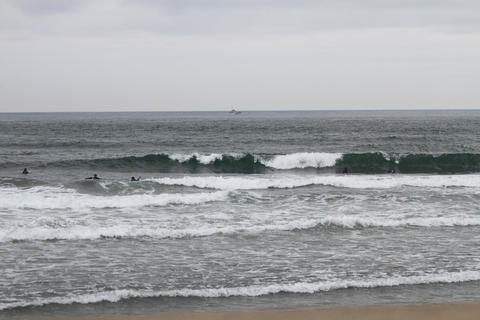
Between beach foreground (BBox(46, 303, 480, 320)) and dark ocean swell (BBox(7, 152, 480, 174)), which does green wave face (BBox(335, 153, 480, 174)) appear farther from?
beach foreground (BBox(46, 303, 480, 320))

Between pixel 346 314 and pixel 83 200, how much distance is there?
39.5ft

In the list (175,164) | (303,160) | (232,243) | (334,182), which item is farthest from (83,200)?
(303,160)

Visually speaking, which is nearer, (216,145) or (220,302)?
(220,302)

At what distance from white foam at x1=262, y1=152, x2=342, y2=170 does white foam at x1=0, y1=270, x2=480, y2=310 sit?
72.5 ft

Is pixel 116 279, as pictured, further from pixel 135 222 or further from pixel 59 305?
pixel 135 222

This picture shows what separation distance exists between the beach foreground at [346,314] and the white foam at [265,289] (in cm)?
81

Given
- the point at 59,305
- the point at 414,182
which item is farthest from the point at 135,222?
the point at 414,182

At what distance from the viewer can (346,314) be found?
28.4 ft

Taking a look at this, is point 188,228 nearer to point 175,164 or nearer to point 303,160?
point 175,164

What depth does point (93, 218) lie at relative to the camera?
16.0 meters

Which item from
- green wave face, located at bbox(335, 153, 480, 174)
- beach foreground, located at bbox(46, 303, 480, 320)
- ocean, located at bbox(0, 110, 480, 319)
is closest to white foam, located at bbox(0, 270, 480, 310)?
ocean, located at bbox(0, 110, 480, 319)

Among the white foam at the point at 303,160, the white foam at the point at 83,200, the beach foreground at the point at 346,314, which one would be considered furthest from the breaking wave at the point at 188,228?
the white foam at the point at 303,160

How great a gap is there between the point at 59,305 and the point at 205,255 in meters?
3.70

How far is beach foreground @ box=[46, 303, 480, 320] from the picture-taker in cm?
853
